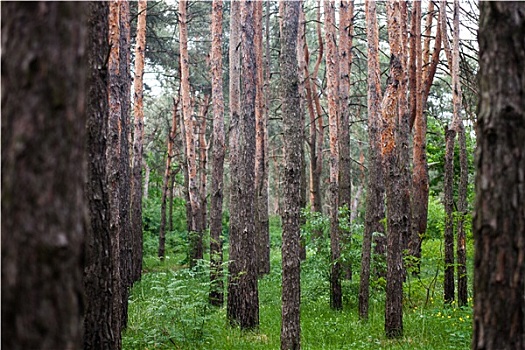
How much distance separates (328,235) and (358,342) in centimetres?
463

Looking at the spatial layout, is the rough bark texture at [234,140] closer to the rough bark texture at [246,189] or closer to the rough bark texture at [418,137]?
the rough bark texture at [246,189]

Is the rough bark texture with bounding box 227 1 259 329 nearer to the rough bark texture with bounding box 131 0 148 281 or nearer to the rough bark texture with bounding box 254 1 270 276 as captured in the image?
the rough bark texture with bounding box 254 1 270 276

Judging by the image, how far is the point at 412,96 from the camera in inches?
671

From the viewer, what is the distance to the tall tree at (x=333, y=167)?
1236 centimetres

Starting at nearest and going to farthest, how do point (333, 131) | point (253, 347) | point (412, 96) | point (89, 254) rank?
point (89, 254)
point (253, 347)
point (333, 131)
point (412, 96)

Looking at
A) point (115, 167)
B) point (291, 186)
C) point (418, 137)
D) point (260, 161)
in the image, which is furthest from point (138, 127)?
point (291, 186)

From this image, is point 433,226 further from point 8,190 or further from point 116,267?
point 8,190

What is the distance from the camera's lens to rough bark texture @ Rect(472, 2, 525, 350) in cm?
327

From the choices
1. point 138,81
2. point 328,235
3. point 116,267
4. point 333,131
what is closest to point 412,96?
point 333,131

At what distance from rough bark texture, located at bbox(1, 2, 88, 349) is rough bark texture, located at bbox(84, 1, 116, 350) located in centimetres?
293

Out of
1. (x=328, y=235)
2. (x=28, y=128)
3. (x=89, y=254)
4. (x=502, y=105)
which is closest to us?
(x=28, y=128)

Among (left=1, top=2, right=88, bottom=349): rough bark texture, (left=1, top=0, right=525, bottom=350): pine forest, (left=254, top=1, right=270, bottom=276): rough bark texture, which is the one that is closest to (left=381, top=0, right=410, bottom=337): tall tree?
(left=1, top=0, right=525, bottom=350): pine forest

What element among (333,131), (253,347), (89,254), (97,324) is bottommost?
(253,347)

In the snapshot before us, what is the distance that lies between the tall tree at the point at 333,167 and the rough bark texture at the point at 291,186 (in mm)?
4823
